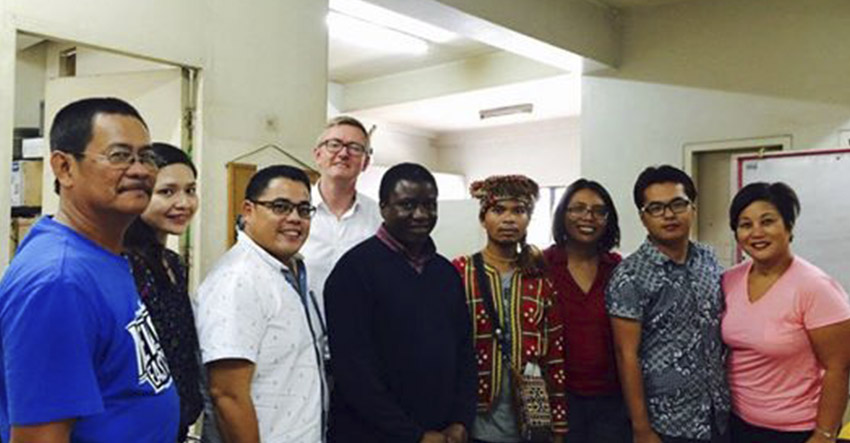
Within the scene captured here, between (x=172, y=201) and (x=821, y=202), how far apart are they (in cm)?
338

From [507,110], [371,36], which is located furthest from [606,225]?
[507,110]

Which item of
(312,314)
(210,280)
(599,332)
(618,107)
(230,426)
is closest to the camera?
(230,426)

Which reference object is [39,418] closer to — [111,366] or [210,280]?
[111,366]

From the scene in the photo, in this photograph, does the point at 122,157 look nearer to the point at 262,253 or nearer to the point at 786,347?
the point at 262,253

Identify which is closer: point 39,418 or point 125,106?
point 39,418

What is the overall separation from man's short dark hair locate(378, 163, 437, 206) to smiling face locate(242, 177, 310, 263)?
11.4 inches

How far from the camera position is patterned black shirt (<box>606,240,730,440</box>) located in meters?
2.21

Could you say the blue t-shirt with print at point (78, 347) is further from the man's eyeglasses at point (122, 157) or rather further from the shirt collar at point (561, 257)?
the shirt collar at point (561, 257)

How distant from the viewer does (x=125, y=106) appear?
127cm

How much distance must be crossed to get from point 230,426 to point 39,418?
63cm

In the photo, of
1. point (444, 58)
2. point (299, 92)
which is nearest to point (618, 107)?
point (444, 58)

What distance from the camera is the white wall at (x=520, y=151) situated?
8.43 metres

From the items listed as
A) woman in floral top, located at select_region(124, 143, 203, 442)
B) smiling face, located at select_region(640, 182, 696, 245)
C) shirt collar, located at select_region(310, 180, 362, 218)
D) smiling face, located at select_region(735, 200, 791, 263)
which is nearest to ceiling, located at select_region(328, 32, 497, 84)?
shirt collar, located at select_region(310, 180, 362, 218)

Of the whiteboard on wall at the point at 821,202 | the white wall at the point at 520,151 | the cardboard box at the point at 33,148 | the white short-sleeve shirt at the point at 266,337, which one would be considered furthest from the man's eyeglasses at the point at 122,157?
the white wall at the point at 520,151
